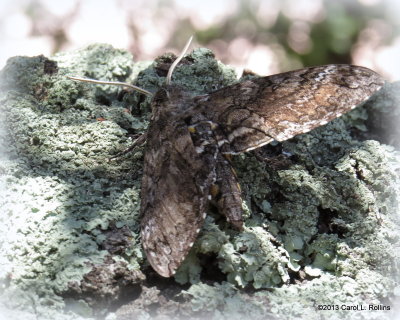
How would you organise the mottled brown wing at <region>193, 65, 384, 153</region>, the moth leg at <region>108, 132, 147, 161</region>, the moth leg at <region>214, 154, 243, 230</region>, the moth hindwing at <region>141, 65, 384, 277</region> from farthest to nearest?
the moth leg at <region>108, 132, 147, 161</region>
the mottled brown wing at <region>193, 65, 384, 153</region>
the moth leg at <region>214, 154, 243, 230</region>
the moth hindwing at <region>141, 65, 384, 277</region>

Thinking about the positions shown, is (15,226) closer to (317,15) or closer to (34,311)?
(34,311)

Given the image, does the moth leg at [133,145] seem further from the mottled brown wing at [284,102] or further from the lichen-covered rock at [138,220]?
the mottled brown wing at [284,102]

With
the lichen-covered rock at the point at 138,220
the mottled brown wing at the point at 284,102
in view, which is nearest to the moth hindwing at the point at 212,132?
the mottled brown wing at the point at 284,102

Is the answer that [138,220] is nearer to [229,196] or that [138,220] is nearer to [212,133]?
[229,196]

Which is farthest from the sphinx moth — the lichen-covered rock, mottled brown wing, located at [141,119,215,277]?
the lichen-covered rock

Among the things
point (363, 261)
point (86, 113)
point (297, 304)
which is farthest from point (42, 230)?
point (363, 261)

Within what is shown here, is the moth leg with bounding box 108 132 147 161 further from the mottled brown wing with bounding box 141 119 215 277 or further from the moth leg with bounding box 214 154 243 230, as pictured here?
the moth leg with bounding box 214 154 243 230

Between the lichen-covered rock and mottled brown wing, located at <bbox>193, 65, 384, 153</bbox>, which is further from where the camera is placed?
mottled brown wing, located at <bbox>193, 65, 384, 153</bbox>
